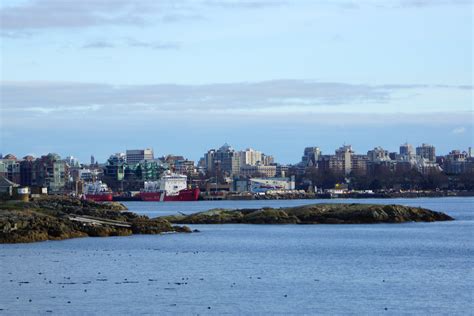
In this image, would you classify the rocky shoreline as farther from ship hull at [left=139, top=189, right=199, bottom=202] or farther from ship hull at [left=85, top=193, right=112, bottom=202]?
ship hull at [left=139, top=189, right=199, bottom=202]

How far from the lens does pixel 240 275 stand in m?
38.6

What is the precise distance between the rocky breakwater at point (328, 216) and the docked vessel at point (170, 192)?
8886 centimetres

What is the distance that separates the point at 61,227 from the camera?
57.4 metres

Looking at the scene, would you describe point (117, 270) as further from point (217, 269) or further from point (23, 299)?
point (23, 299)

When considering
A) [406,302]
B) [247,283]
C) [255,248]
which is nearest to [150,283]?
[247,283]

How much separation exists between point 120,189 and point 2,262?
155624 millimetres

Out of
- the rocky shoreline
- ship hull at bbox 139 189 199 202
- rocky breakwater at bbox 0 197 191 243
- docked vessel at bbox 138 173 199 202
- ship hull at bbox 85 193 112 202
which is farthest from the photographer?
docked vessel at bbox 138 173 199 202

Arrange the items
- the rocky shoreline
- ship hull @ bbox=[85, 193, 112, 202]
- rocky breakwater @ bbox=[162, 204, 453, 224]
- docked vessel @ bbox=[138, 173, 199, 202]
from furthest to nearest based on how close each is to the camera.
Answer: docked vessel @ bbox=[138, 173, 199, 202], ship hull @ bbox=[85, 193, 112, 202], rocky breakwater @ bbox=[162, 204, 453, 224], the rocky shoreline

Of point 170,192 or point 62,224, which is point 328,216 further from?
point 170,192

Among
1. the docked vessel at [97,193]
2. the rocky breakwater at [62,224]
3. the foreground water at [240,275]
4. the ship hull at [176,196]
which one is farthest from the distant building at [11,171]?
the foreground water at [240,275]

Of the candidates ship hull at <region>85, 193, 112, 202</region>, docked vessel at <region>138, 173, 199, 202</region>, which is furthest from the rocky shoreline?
docked vessel at <region>138, 173, 199, 202</region>

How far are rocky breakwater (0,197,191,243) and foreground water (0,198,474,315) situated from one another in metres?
1.50

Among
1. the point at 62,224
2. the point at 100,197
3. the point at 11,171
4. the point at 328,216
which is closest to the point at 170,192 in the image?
the point at 100,197

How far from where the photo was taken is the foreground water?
30281 millimetres
